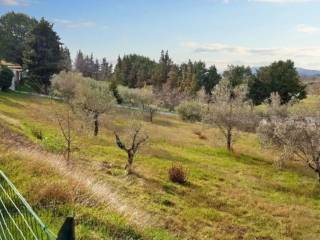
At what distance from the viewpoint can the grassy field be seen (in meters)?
9.56

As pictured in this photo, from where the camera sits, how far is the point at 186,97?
3494 inches

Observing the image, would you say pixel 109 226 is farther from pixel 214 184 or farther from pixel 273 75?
pixel 273 75

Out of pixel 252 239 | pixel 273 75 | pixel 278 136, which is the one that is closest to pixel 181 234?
pixel 252 239

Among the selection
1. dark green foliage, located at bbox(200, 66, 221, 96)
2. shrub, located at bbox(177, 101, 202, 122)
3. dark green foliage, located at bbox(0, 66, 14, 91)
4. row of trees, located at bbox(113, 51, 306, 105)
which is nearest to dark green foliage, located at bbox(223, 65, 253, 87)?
row of trees, located at bbox(113, 51, 306, 105)

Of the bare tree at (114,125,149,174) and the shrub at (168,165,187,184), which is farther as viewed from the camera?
the bare tree at (114,125,149,174)

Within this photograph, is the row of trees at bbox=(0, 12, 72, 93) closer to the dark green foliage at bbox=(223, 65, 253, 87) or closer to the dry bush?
the dry bush

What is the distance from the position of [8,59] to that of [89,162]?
65259mm

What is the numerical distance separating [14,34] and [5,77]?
32206 millimetres

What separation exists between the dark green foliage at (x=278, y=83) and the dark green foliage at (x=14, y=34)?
46.9m

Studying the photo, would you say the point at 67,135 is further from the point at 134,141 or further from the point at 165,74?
the point at 165,74

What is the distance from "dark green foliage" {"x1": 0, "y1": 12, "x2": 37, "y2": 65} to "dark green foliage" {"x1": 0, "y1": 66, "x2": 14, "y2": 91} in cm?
2171

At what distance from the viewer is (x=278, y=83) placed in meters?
78.3

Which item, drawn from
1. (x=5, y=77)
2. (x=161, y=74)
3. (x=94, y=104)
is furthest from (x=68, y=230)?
(x=161, y=74)

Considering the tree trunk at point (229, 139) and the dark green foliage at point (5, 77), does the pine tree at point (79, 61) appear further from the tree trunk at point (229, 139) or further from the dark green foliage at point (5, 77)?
the tree trunk at point (229, 139)
